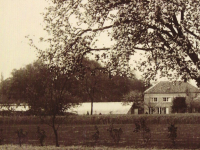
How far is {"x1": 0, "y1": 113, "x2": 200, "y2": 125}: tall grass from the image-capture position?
4775 cm

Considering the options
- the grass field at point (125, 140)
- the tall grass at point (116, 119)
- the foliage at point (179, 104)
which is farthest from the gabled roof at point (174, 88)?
the grass field at point (125, 140)

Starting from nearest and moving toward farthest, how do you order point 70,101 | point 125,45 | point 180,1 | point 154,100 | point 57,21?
1. point 180,1
2. point 125,45
3. point 57,21
4. point 70,101
5. point 154,100

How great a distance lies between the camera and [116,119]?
162ft

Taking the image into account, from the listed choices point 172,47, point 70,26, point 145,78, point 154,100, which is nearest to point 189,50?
point 172,47

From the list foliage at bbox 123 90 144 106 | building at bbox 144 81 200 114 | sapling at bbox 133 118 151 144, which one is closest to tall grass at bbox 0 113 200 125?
sapling at bbox 133 118 151 144

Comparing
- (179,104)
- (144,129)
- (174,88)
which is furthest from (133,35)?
(174,88)

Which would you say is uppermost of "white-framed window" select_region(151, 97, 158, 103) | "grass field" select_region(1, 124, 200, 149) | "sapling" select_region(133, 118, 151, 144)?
"white-framed window" select_region(151, 97, 158, 103)

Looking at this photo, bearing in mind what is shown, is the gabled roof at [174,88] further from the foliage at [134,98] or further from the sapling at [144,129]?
the sapling at [144,129]

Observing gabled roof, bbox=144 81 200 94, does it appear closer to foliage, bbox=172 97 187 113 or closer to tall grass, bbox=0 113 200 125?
foliage, bbox=172 97 187 113

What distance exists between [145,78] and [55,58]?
5058mm

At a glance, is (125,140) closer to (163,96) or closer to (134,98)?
(134,98)

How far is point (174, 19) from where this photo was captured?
A: 16516 mm

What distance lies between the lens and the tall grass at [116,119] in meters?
47.8

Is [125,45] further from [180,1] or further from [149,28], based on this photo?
[180,1]
